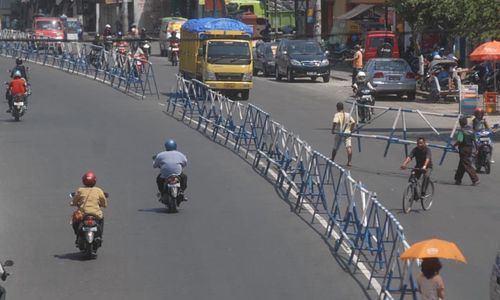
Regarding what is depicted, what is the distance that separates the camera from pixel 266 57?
52656 mm

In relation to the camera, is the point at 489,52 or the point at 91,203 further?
the point at 489,52

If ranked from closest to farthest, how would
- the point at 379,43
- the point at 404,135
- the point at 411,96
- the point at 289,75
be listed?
the point at 404,135 < the point at 411,96 < the point at 289,75 < the point at 379,43

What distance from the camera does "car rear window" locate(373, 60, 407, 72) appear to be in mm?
41312

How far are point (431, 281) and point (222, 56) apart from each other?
29.4m

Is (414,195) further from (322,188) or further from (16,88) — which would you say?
(16,88)

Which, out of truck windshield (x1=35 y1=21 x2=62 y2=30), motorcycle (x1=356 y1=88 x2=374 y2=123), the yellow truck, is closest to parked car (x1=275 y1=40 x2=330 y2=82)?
the yellow truck

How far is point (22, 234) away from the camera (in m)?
19.4

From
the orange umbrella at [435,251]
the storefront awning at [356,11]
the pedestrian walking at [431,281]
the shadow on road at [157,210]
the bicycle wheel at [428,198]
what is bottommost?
the shadow on road at [157,210]

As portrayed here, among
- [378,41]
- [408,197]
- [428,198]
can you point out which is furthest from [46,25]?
[408,197]

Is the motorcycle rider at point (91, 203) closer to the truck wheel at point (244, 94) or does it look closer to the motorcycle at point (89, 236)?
the motorcycle at point (89, 236)

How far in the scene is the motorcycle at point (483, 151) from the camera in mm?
25156

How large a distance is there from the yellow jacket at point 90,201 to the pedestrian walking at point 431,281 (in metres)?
7.01

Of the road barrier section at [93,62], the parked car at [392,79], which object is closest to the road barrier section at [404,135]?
the parked car at [392,79]

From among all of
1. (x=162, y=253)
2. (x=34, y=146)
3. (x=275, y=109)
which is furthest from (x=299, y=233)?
(x=275, y=109)
